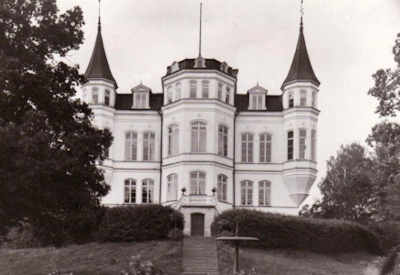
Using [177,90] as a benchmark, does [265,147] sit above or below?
below

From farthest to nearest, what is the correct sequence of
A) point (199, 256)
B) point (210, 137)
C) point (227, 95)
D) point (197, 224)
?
1. point (227, 95)
2. point (210, 137)
3. point (197, 224)
4. point (199, 256)

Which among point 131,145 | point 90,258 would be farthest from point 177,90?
point 90,258

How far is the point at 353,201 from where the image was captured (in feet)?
199

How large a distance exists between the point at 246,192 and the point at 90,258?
16584mm

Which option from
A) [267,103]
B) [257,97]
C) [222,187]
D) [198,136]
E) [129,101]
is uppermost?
[257,97]

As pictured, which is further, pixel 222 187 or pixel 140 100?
pixel 140 100

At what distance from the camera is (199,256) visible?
34719mm

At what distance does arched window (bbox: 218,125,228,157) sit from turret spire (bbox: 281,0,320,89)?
18.2ft

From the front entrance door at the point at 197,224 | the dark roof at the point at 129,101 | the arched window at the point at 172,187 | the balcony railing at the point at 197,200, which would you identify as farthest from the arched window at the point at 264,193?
the dark roof at the point at 129,101

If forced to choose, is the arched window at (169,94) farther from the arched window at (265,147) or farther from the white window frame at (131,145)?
the arched window at (265,147)

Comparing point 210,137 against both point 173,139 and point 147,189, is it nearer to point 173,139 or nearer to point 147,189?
point 173,139

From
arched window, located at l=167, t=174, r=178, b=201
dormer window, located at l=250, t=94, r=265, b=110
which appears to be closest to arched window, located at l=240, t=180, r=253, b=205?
arched window, located at l=167, t=174, r=178, b=201

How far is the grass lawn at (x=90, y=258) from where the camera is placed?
32062 millimetres

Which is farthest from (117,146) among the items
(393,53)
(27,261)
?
(393,53)
